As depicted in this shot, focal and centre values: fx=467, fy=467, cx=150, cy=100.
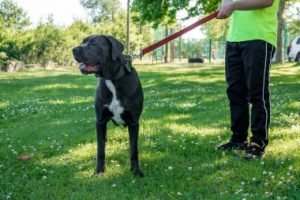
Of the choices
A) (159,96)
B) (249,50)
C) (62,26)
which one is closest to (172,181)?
(249,50)

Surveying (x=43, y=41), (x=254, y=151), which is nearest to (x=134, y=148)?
(x=254, y=151)

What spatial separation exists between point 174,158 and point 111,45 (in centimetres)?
168

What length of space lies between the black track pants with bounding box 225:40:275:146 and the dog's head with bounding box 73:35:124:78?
1.51 meters

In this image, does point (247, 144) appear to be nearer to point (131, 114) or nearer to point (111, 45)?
point (131, 114)

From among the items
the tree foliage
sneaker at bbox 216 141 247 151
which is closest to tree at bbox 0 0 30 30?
the tree foliage

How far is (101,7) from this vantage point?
72.4 meters

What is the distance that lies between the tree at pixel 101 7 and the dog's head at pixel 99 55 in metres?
66.1

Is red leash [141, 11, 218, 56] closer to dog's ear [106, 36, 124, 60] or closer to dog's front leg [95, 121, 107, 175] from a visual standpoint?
dog's ear [106, 36, 124, 60]

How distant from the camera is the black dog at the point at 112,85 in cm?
492

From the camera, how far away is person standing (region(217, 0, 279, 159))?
212 inches

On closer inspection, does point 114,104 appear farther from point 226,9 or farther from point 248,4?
point 248,4

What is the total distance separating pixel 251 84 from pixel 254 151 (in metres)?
0.83

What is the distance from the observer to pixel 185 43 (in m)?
60.8

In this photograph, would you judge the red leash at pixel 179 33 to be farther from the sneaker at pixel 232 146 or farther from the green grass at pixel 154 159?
the sneaker at pixel 232 146
